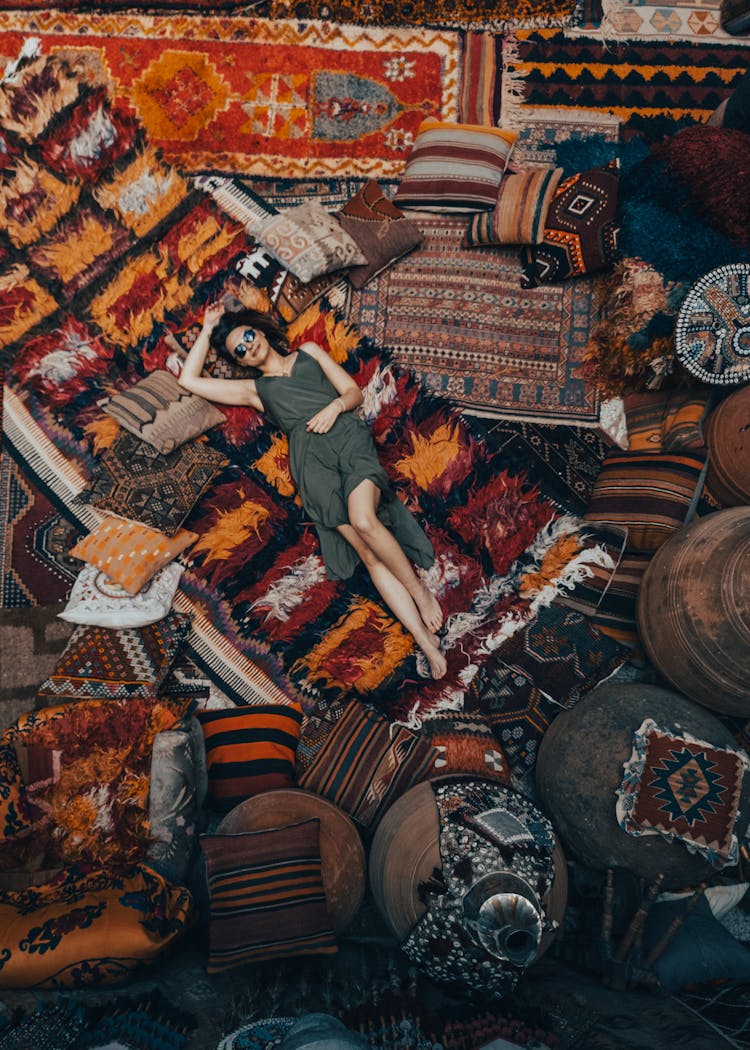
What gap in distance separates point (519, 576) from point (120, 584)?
1792 millimetres

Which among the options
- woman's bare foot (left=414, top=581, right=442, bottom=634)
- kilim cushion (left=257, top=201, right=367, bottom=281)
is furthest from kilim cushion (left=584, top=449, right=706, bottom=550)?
kilim cushion (left=257, top=201, right=367, bottom=281)

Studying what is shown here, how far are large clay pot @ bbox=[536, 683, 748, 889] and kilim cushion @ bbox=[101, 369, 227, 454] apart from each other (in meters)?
2.09

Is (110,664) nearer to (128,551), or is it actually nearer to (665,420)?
(128,551)

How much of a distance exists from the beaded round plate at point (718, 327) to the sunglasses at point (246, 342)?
184cm

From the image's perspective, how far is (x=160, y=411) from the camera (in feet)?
9.32

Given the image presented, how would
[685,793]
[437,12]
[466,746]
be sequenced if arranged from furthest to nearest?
1. [437,12]
2. [466,746]
3. [685,793]

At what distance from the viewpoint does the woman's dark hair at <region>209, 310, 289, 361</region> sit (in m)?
2.96

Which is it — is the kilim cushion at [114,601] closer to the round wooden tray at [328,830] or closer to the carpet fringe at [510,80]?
the round wooden tray at [328,830]

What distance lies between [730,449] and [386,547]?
1.49 m

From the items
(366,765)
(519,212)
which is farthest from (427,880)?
(519,212)

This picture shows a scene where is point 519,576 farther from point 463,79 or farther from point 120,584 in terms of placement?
point 463,79

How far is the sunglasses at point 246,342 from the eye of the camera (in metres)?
2.83

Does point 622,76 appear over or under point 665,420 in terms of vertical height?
over

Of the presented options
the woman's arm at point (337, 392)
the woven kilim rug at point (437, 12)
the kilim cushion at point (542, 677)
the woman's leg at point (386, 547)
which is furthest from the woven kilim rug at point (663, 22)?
the kilim cushion at point (542, 677)
